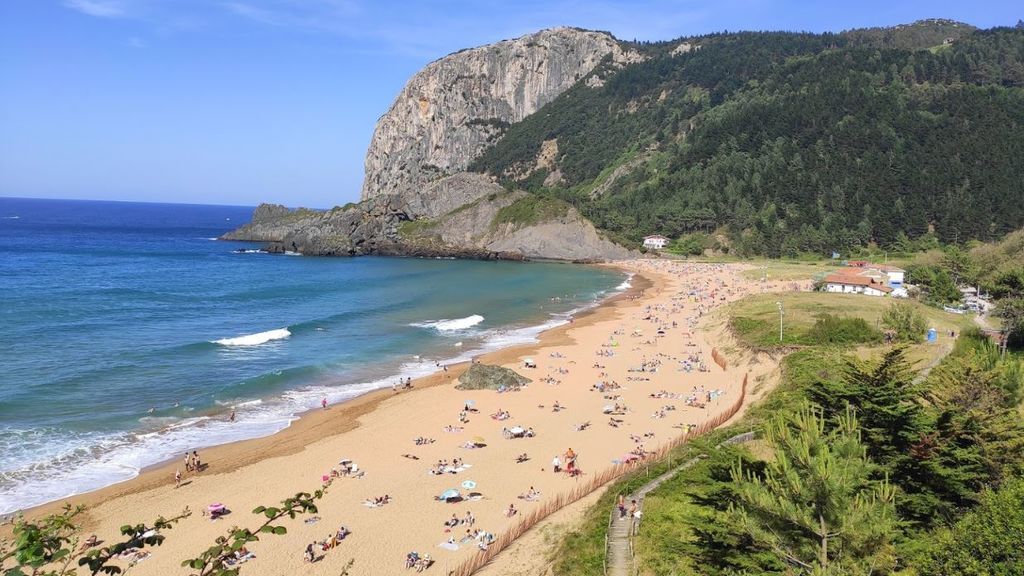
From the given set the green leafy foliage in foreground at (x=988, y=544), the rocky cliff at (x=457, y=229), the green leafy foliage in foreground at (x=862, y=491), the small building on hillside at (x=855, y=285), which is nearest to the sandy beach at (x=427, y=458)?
the green leafy foliage in foreground at (x=862, y=491)

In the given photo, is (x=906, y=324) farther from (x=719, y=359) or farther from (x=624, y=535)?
(x=624, y=535)

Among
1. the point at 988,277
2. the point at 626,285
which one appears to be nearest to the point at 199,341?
the point at 626,285

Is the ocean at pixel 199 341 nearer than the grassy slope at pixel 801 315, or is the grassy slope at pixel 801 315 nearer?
the ocean at pixel 199 341

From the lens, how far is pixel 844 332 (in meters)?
35.0

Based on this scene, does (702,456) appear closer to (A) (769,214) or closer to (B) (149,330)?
(B) (149,330)

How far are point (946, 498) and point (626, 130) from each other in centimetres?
17310

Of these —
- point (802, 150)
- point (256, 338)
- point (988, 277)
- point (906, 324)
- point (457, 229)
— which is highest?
point (802, 150)

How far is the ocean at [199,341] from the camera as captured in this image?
26188mm

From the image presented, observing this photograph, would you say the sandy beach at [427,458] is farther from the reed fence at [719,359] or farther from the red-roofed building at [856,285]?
the red-roofed building at [856,285]

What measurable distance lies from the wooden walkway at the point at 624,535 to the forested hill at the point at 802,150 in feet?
309

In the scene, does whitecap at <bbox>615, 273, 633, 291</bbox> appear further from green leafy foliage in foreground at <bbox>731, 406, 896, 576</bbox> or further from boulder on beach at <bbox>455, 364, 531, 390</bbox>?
green leafy foliage in foreground at <bbox>731, 406, 896, 576</bbox>

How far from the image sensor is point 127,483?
2242 centimetres

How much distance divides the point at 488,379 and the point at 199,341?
21.0 m

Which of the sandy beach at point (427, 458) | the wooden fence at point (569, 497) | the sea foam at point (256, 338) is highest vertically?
the sea foam at point (256, 338)
